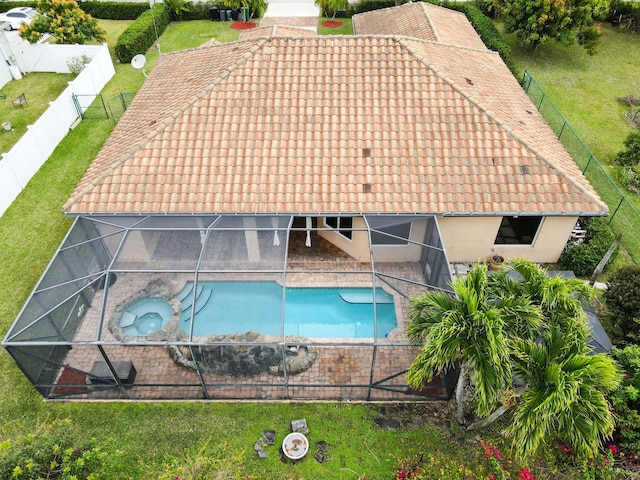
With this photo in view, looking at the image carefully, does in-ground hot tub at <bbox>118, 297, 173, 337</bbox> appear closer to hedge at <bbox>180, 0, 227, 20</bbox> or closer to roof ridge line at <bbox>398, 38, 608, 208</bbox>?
roof ridge line at <bbox>398, 38, 608, 208</bbox>

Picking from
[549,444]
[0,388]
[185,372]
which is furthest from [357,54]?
[0,388]

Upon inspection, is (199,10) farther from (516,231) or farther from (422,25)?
(516,231)

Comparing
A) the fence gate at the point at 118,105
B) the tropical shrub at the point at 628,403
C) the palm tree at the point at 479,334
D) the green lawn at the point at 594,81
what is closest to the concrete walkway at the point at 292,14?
the fence gate at the point at 118,105

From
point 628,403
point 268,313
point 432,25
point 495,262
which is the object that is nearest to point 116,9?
point 432,25

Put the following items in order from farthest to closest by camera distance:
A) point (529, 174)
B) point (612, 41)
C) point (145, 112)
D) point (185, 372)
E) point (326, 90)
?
point (612, 41)
point (145, 112)
point (326, 90)
point (529, 174)
point (185, 372)

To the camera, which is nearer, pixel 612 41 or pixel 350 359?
pixel 350 359

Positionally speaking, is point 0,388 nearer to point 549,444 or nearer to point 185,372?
point 185,372

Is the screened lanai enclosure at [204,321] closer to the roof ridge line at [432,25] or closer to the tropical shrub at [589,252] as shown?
the tropical shrub at [589,252]
